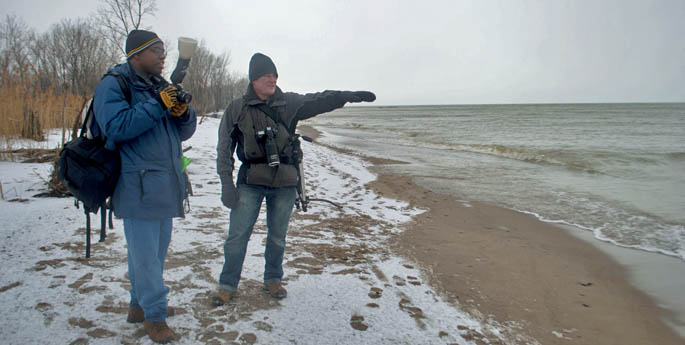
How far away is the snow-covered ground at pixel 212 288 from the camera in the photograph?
2488 millimetres

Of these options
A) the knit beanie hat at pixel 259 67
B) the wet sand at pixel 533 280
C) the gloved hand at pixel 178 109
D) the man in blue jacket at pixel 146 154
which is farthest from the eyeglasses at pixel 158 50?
the wet sand at pixel 533 280

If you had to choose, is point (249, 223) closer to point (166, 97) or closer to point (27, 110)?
point (166, 97)

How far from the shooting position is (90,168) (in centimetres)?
204

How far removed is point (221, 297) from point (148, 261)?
Answer: 79cm

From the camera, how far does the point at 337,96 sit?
292 centimetres

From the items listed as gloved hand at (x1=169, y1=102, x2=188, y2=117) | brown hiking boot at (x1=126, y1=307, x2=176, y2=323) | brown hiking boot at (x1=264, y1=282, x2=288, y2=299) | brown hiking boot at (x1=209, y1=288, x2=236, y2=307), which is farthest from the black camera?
brown hiking boot at (x1=264, y1=282, x2=288, y2=299)

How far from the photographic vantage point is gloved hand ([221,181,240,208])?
2742 mm

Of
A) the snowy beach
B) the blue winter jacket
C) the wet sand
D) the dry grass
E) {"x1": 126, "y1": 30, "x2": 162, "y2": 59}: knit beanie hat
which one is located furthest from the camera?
the dry grass

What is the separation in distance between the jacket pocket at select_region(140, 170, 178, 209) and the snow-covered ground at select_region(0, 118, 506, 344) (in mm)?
888

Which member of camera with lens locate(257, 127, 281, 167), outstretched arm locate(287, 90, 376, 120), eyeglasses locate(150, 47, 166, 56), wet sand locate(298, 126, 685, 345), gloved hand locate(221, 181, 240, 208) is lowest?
wet sand locate(298, 126, 685, 345)

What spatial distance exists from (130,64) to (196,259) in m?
2.09

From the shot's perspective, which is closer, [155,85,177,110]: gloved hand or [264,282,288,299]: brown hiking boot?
[155,85,177,110]: gloved hand

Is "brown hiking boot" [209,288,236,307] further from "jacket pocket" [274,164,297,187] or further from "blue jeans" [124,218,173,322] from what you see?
"jacket pocket" [274,164,297,187]

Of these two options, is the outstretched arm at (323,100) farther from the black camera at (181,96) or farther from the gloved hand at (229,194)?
the black camera at (181,96)
